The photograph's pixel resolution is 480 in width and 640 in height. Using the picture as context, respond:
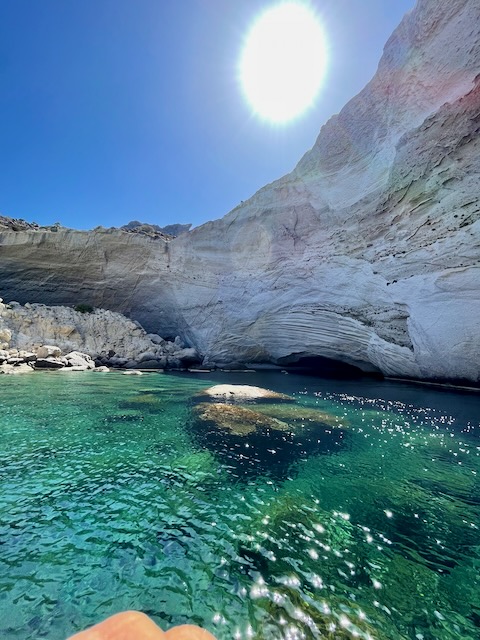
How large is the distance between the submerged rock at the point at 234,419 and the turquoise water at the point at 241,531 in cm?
50

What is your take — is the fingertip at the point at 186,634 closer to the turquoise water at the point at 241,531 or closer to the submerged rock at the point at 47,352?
the turquoise water at the point at 241,531

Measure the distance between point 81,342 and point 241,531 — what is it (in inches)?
1052

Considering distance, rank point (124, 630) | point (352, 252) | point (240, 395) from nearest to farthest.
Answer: point (124, 630) → point (240, 395) → point (352, 252)

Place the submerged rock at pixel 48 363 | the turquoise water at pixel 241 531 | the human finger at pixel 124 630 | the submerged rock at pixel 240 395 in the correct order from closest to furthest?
1. the human finger at pixel 124 630
2. the turquoise water at pixel 241 531
3. the submerged rock at pixel 240 395
4. the submerged rock at pixel 48 363

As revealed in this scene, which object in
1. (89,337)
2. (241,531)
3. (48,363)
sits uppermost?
(89,337)

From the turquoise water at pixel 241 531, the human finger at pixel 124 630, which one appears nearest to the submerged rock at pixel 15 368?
the turquoise water at pixel 241 531

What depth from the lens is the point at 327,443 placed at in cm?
772

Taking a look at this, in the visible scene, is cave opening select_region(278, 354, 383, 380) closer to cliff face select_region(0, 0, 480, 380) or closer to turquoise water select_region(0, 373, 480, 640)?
cliff face select_region(0, 0, 480, 380)

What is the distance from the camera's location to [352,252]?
2114 centimetres

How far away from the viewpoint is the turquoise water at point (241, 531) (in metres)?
2.86

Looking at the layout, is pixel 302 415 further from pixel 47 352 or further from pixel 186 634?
pixel 47 352

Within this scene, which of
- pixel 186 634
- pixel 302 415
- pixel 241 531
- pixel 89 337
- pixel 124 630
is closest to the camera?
pixel 124 630

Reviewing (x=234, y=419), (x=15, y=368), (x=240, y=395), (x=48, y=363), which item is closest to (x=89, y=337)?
(x=48, y=363)

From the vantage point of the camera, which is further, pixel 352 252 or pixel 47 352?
pixel 47 352
